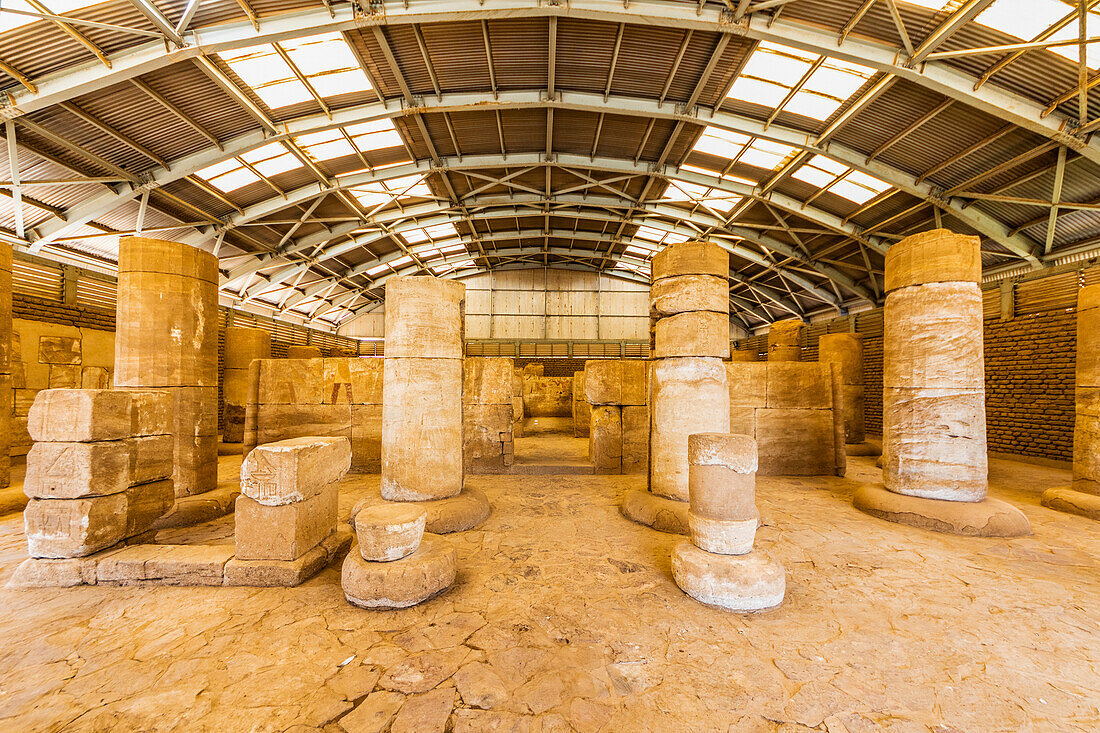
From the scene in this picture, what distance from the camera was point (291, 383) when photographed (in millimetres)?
7727

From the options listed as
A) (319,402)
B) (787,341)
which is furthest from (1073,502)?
(319,402)

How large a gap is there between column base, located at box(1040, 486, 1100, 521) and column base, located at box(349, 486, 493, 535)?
7.98 m

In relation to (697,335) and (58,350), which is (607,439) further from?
(58,350)

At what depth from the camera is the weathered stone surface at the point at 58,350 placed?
27.0 ft

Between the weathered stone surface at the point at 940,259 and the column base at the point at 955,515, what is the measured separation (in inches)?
110

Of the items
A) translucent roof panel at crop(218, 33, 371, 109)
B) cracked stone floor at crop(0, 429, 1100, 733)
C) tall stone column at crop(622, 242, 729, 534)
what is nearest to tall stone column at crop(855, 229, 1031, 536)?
cracked stone floor at crop(0, 429, 1100, 733)

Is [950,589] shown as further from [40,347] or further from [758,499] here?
[40,347]

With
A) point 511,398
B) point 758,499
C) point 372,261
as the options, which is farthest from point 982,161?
point 372,261

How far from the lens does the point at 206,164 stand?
8898mm

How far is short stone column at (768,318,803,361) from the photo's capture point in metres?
10.7

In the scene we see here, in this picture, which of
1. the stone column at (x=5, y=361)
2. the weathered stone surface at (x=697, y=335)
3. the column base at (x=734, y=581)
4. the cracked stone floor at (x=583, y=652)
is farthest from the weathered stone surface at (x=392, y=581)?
the stone column at (x=5, y=361)

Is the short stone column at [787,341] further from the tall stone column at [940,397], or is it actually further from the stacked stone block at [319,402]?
the stacked stone block at [319,402]

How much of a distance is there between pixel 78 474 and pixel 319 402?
13.8 feet

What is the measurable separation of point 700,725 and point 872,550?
344 centimetres
